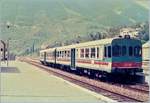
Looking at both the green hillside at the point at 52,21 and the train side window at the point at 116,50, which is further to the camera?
the green hillside at the point at 52,21

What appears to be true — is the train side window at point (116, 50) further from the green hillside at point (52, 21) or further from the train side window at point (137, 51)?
the green hillside at point (52, 21)

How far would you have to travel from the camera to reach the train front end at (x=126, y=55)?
84.6 ft

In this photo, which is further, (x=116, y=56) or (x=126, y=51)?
(x=126, y=51)

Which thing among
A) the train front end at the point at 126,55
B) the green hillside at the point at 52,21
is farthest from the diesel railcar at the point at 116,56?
the green hillside at the point at 52,21

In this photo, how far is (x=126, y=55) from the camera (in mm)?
26438

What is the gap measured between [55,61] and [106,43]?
74.0ft

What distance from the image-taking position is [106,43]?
26.2 m

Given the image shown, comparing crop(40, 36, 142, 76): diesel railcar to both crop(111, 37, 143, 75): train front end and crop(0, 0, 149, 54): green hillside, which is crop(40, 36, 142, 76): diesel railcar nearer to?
crop(111, 37, 143, 75): train front end

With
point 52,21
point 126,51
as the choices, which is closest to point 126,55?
point 126,51

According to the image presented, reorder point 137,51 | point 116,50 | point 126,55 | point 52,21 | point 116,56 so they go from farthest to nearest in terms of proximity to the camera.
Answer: point 52,21 < point 137,51 < point 126,55 < point 116,50 < point 116,56

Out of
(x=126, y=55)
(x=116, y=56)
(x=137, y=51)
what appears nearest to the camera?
(x=116, y=56)

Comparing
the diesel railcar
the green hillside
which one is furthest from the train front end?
the green hillside

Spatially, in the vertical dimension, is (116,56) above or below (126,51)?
below

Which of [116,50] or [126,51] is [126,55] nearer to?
[126,51]
